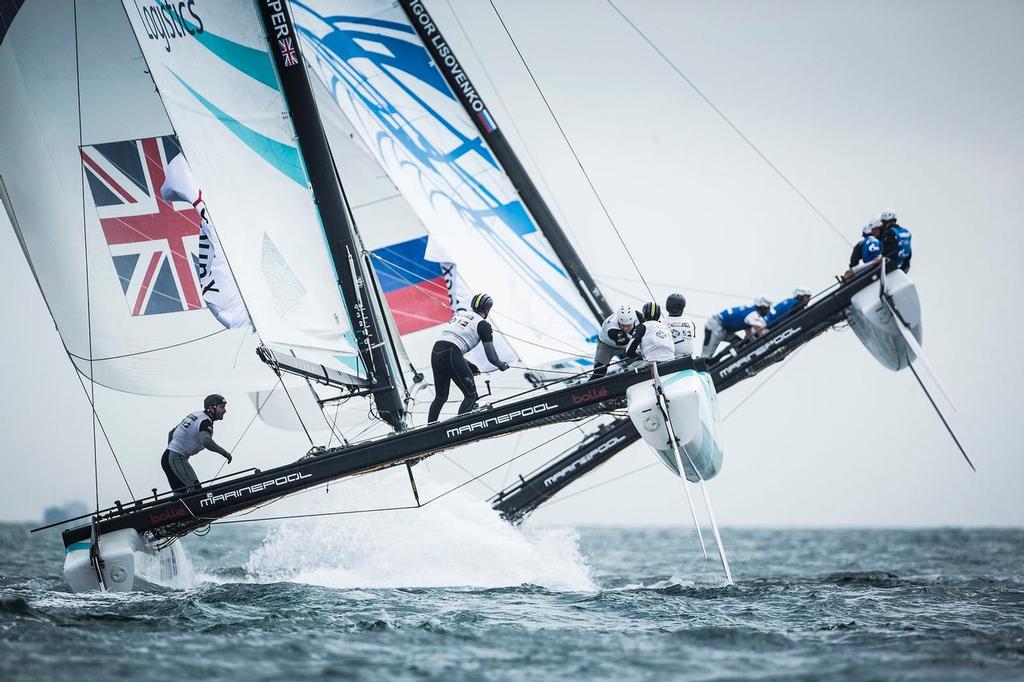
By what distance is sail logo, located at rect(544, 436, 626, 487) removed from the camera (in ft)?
42.2

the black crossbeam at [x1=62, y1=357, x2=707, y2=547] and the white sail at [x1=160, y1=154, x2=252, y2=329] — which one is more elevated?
the white sail at [x1=160, y1=154, x2=252, y2=329]

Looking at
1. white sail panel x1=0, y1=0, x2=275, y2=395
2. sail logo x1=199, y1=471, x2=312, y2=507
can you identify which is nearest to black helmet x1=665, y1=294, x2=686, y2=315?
sail logo x1=199, y1=471, x2=312, y2=507

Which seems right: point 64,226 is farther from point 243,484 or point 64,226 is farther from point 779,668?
point 779,668

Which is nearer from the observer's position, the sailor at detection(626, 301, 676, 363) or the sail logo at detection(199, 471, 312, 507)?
the sailor at detection(626, 301, 676, 363)

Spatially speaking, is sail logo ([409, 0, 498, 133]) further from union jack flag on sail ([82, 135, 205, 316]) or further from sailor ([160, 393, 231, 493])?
sailor ([160, 393, 231, 493])

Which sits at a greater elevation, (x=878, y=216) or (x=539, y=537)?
(x=878, y=216)

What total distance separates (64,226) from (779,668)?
29.1 feet

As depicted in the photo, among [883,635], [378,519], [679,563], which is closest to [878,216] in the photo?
[883,635]

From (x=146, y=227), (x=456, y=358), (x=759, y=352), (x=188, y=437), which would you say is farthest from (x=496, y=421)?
(x=146, y=227)

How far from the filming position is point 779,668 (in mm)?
6727

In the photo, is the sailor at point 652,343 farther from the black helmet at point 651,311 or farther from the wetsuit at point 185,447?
the wetsuit at point 185,447

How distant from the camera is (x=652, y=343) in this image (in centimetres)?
1027

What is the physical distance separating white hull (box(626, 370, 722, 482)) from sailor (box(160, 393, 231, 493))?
4409mm

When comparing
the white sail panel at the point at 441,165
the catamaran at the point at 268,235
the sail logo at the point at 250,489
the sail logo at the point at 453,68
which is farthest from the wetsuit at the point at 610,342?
the sail logo at the point at 453,68
